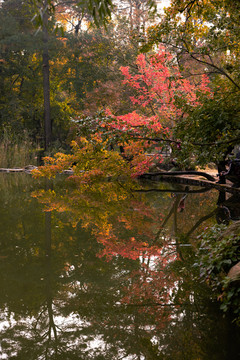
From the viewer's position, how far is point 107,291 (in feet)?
9.88

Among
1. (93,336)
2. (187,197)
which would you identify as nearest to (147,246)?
(93,336)

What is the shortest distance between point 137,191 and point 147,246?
5.04 metres

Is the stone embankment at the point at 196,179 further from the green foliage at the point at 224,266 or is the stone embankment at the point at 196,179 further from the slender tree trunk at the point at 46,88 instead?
the slender tree trunk at the point at 46,88

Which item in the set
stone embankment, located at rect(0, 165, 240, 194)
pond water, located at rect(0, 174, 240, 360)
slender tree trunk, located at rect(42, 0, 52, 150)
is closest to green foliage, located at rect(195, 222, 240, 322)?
pond water, located at rect(0, 174, 240, 360)

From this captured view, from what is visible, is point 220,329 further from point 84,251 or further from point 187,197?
point 187,197

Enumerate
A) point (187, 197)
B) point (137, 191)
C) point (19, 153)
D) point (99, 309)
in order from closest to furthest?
point (99, 309), point (187, 197), point (137, 191), point (19, 153)

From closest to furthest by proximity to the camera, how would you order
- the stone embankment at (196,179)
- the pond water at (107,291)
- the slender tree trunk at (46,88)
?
the pond water at (107,291) < the stone embankment at (196,179) < the slender tree trunk at (46,88)

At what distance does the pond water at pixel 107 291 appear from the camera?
7.32 ft

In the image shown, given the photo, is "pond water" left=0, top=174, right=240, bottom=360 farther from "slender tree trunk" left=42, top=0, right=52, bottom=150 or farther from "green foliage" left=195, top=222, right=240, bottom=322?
"slender tree trunk" left=42, top=0, right=52, bottom=150

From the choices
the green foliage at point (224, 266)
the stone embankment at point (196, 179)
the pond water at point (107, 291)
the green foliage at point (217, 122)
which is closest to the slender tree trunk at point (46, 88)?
the stone embankment at point (196, 179)

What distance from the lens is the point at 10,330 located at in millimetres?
2381

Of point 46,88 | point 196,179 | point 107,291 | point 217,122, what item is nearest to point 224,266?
point 107,291

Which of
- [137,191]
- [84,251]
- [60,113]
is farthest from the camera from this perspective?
[60,113]

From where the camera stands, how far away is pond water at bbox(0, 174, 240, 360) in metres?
2.23
